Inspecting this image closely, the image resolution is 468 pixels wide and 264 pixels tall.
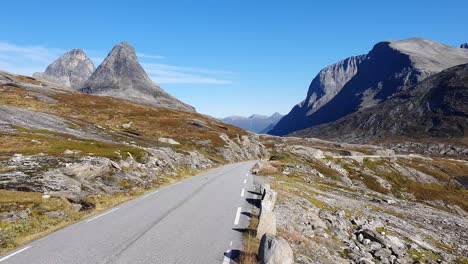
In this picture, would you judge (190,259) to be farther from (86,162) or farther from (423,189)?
(423,189)

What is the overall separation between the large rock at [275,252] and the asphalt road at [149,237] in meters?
1.65

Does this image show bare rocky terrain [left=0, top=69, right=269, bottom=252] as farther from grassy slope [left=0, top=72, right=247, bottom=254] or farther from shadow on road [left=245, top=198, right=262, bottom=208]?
shadow on road [left=245, top=198, right=262, bottom=208]

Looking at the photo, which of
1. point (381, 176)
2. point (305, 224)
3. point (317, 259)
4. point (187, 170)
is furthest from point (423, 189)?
point (317, 259)

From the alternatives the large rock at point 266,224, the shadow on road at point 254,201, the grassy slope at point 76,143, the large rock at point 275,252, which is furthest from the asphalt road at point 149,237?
the grassy slope at point 76,143

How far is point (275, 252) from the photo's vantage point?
1194 cm

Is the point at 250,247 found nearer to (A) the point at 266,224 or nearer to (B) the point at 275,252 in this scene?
(A) the point at 266,224

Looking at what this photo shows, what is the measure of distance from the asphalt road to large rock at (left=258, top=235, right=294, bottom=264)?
1.65 metres

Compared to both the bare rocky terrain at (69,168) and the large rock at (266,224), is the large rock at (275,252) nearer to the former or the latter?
the large rock at (266,224)

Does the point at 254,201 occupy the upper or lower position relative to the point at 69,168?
upper

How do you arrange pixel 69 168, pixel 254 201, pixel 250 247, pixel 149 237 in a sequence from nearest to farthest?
pixel 250 247 < pixel 149 237 < pixel 254 201 < pixel 69 168

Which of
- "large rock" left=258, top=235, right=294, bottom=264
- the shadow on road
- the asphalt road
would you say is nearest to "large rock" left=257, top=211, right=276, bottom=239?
the asphalt road

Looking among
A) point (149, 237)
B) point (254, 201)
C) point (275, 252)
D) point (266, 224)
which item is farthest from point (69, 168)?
point (275, 252)

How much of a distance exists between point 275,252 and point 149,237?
6591mm

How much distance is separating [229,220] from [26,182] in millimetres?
16835
